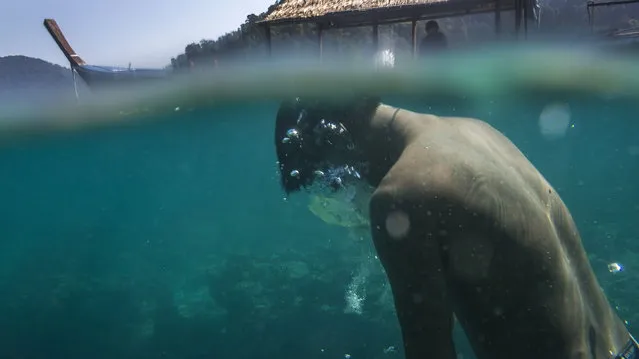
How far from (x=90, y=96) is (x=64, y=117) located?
206 centimetres

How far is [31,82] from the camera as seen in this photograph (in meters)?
14.6

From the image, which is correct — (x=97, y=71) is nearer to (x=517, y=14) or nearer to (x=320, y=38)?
(x=320, y=38)

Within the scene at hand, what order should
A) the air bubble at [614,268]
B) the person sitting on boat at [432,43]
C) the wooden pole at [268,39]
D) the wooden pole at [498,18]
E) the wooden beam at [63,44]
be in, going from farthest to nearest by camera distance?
1. the wooden beam at [63,44]
2. the air bubble at [614,268]
3. the wooden pole at [268,39]
4. the person sitting on boat at [432,43]
5. the wooden pole at [498,18]

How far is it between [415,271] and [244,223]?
2883 cm

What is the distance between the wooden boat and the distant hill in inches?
22.8

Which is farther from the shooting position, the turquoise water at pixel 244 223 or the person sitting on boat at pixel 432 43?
the person sitting on boat at pixel 432 43

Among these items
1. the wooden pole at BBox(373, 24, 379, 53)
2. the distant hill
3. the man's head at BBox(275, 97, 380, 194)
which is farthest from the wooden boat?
the man's head at BBox(275, 97, 380, 194)

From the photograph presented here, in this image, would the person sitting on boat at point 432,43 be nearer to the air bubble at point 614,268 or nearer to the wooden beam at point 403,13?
the wooden beam at point 403,13

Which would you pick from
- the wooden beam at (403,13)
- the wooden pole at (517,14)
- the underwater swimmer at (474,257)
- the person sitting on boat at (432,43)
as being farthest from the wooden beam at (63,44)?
the underwater swimmer at (474,257)

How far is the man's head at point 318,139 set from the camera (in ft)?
10.9

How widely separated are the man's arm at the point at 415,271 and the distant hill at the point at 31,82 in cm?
1516

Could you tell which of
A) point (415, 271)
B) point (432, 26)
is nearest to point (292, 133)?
point (415, 271)

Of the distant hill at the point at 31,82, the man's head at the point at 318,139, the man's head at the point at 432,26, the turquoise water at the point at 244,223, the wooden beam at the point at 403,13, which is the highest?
the wooden beam at the point at 403,13

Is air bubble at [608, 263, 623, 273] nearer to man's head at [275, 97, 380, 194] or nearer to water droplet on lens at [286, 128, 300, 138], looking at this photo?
man's head at [275, 97, 380, 194]
